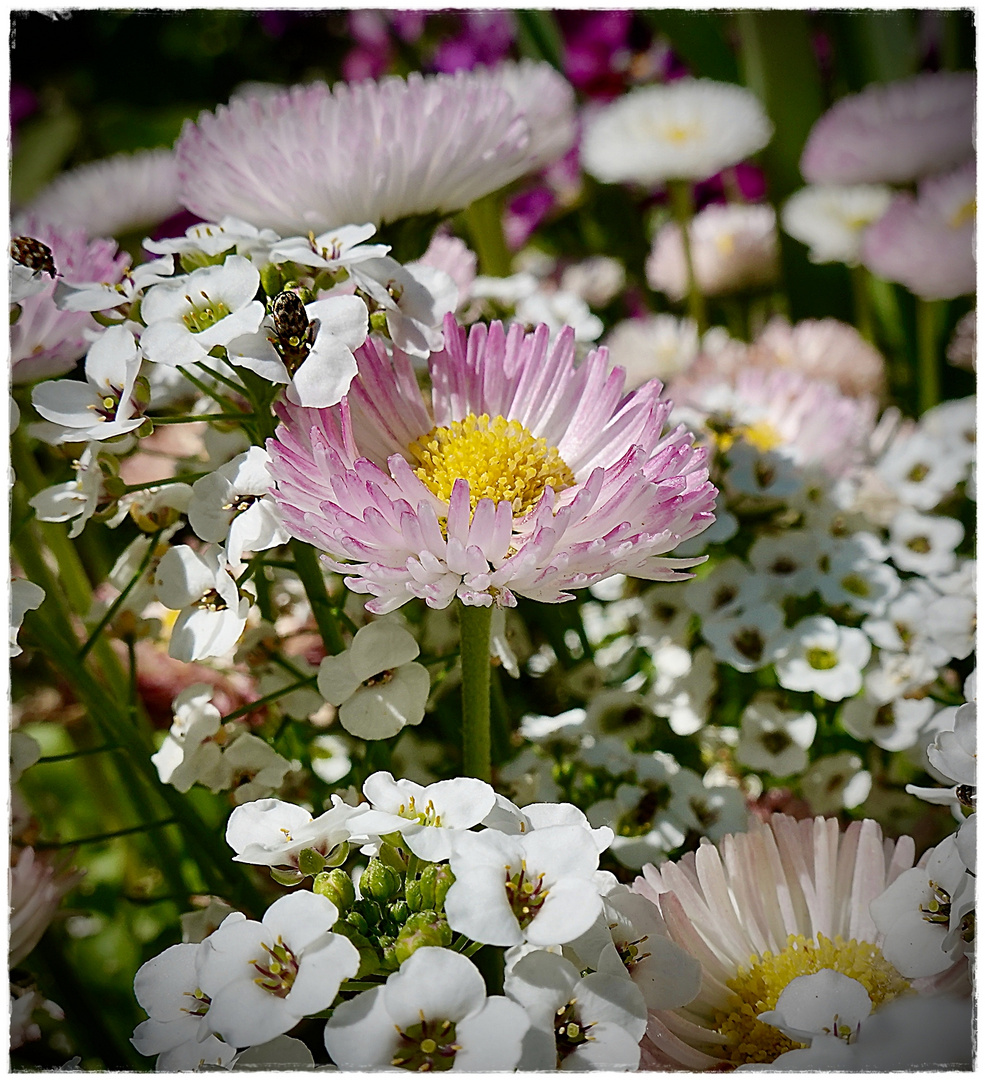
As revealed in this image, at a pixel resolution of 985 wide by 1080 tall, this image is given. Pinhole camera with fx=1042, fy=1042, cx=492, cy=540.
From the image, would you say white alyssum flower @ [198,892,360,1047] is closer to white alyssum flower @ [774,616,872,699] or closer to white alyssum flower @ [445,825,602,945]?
white alyssum flower @ [445,825,602,945]

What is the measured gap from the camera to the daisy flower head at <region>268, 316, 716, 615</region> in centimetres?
27

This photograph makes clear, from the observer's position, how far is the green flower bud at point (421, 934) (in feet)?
0.83

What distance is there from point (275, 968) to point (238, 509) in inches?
5.4

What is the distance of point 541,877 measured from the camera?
0.84 feet

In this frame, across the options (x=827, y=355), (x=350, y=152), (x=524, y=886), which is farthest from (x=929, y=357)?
(x=524, y=886)

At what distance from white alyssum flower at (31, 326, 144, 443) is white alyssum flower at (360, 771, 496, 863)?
138mm

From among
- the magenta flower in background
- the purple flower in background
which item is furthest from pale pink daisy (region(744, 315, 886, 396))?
the purple flower in background

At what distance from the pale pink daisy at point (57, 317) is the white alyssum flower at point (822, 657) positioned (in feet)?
1.01

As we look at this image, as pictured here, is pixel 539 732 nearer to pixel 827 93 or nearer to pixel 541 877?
pixel 541 877

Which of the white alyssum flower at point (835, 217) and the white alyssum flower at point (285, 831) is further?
the white alyssum flower at point (835, 217)

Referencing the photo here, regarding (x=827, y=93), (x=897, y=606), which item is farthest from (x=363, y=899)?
(x=827, y=93)

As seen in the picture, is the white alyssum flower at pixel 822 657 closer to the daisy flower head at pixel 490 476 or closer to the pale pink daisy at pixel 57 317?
the daisy flower head at pixel 490 476

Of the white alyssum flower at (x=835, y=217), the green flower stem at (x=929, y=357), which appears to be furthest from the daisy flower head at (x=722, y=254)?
the green flower stem at (x=929, y=357)

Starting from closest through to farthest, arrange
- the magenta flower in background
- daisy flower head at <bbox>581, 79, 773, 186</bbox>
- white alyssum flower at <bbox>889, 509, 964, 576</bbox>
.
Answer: white alyssum flower at <bbox>889, 509, 964, 576</bbox>
the magenta flower in background
daisy flower head at <bbox>581, 79, 773, 186</bbox>
